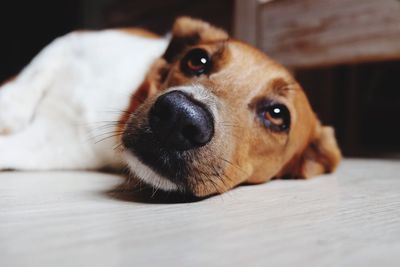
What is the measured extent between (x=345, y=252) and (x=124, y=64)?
1.70 meters

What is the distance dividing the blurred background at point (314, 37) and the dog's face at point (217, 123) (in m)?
0.90

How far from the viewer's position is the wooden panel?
2.68 m

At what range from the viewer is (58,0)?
583cm

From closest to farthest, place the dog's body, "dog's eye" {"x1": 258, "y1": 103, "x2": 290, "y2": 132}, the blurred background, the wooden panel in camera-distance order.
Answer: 1. "dog's eye" {"x1": 258, "y1": 103, "x2": 290, "y2": 132}
2. the dog's body
3. the wooden panel
4. the blurred background

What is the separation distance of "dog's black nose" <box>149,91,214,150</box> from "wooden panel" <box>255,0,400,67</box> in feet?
5.87

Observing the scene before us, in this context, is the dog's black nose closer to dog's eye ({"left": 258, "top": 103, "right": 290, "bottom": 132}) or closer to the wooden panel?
dog's eye ({"left": 258, "top": 103, "right": 290, "bottom": 132})

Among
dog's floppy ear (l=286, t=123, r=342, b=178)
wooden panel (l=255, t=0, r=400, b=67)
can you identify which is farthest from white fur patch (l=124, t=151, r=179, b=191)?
wooden panel (l=255, t=0, r=400, b=67)

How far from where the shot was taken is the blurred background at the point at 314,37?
280cm

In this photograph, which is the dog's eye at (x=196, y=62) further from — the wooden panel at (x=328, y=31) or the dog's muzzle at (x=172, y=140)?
the wooden panel at (x=328, y=31)

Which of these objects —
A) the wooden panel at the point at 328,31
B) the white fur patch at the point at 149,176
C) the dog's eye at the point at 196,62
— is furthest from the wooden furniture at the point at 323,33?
the white fur patch at the point at 149,176

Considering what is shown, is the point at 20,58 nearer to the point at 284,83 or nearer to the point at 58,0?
the point at 58,0

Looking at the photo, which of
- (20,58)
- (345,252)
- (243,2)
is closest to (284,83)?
(345,252)

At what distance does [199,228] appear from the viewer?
103cm

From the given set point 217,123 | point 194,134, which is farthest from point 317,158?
point 194,134
